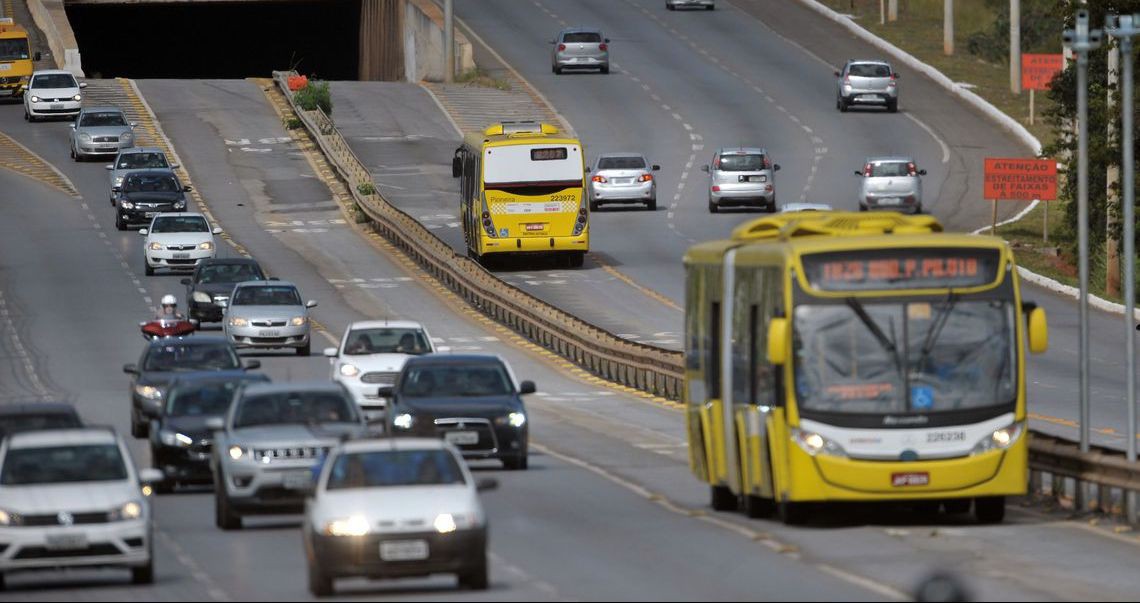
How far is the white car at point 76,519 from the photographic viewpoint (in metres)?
19.0

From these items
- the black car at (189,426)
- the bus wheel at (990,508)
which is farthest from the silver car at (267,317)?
the bus wheel at (990,508)

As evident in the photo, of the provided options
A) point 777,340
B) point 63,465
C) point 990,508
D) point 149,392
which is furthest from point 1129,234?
point 149,392

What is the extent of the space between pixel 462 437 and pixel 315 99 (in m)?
57.6

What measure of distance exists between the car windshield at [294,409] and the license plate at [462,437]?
11.8 ft

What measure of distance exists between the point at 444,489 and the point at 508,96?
69188 millimetres

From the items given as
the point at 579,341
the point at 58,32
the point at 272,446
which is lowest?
the point at 579,341

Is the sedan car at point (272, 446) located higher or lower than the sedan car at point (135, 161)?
higher

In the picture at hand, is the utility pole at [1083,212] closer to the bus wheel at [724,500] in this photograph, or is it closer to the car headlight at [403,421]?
the bus wheel at [724,500]

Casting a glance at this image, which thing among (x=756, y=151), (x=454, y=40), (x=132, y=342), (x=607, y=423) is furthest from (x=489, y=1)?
(x=607, y=423)

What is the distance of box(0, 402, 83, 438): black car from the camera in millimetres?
25375

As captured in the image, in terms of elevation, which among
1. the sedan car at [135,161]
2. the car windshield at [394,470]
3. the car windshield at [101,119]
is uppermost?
the car windshield at [394,470]

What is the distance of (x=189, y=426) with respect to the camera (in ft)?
87.4

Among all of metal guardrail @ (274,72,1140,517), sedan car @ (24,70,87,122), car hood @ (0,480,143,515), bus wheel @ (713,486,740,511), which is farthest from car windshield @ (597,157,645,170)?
car hood @ (0,480,143,515)

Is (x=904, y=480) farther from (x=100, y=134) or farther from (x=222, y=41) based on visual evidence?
(x=222, y=41)
